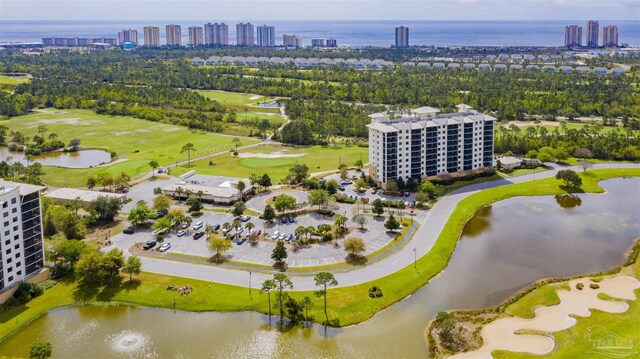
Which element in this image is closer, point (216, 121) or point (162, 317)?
point (162, 317)

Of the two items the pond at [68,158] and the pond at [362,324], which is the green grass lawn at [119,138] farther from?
the pond at [362,324]

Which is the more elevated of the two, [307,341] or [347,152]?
[347,152]

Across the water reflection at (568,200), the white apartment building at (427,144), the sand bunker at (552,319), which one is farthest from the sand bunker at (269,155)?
the sand bunker at (552,319)

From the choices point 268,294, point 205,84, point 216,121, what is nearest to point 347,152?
point 216,121

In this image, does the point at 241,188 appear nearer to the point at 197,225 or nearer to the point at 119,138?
the point at 197,225

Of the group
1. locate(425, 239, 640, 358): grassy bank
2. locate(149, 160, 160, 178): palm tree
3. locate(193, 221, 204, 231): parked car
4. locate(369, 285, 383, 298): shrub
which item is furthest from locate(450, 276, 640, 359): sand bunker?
locate(149, 160, 160, 178): palm tree

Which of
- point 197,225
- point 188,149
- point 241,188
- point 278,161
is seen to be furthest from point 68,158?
point 197,225

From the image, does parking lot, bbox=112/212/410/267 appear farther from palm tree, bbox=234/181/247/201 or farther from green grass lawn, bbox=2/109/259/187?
green grass lawn, bbox=2/109/259/187

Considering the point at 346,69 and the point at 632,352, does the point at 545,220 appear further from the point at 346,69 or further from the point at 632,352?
the point at 346,69
